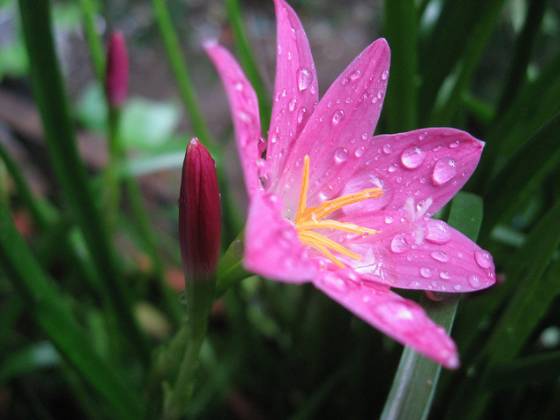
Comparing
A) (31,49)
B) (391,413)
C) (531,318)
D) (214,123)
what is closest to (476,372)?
(531,318)

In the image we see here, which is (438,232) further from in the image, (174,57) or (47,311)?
(174,57)

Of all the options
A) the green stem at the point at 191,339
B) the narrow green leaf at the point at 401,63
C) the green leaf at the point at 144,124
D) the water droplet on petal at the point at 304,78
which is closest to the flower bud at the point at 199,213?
the green stem at the point at 191,339

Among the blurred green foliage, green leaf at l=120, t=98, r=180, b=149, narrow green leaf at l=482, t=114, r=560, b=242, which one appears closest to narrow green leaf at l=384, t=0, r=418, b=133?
the blurred green foliage

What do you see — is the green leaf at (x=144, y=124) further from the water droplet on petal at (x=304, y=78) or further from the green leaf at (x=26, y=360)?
the water droplet on petal at (x=304, y=78)

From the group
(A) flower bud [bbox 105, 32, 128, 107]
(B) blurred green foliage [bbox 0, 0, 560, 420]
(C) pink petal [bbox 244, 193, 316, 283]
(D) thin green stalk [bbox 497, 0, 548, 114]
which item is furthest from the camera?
(A) flower bud [bbox 105, 32, 128, 107]

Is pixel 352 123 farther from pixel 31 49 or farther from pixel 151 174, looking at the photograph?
pixel 151 174

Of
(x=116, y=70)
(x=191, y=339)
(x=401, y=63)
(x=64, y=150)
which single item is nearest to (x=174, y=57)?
(x=116, y=70)

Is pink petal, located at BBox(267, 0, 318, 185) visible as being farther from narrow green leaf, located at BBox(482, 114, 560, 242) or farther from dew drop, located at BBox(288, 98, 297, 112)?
narrow green leaf, located at BBox(482, 114, 560, 242)
